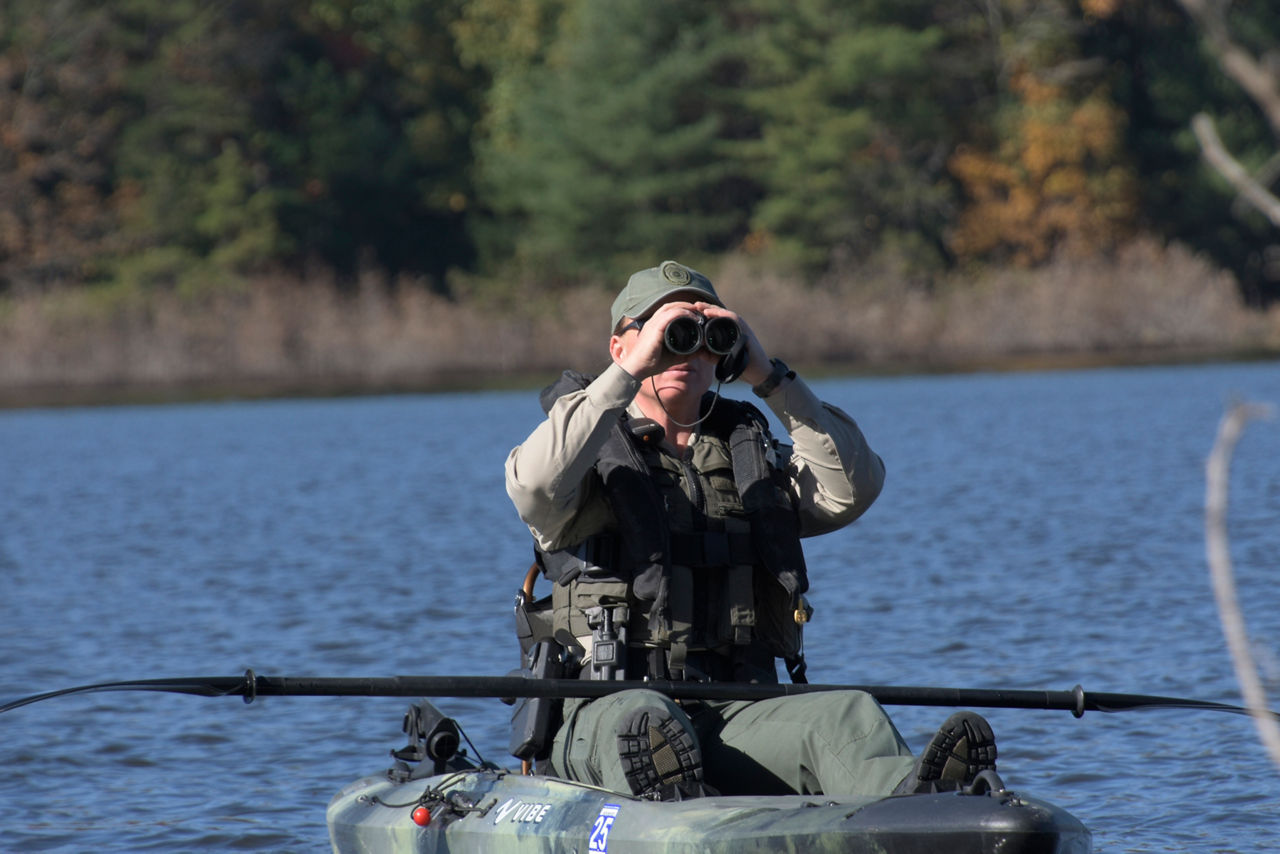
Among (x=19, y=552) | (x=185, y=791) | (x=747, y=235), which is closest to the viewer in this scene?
(x=185, y=791)

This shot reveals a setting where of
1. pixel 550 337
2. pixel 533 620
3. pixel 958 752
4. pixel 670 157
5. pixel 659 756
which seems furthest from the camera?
pixel 670 157

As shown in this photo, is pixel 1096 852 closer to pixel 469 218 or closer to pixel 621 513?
pixel 621 513

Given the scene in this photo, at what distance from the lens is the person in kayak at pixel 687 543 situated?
162 inches

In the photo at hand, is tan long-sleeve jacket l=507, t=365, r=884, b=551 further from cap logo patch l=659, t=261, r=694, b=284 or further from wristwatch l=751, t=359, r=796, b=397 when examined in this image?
cap logo patch l=659, t=261, r=694, b=284

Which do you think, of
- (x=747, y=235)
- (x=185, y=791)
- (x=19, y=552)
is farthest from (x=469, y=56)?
(x=185, y=791)

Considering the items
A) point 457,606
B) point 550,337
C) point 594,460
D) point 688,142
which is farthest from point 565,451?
point 688,142

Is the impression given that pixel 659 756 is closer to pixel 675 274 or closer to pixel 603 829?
pixel 603 829

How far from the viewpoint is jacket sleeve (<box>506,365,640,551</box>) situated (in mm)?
4211

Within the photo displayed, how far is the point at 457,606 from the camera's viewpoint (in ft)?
38.7

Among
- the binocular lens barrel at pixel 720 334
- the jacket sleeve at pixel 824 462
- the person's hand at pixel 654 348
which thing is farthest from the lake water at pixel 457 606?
the person's hand at pixel 654 348

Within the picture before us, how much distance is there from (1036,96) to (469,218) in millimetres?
13459

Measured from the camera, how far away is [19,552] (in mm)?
15953

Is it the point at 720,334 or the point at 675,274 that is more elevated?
the point at 675,274

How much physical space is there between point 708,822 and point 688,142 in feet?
123
